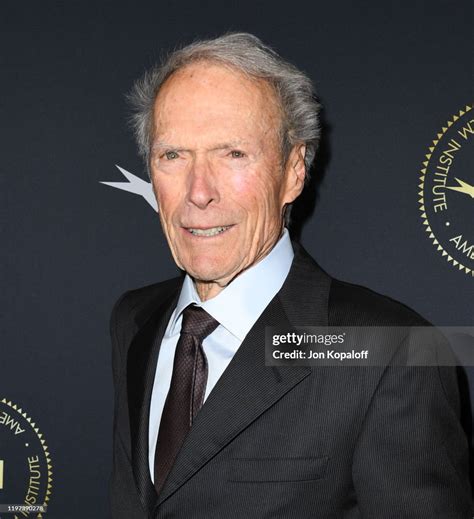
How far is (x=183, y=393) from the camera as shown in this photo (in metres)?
1.24

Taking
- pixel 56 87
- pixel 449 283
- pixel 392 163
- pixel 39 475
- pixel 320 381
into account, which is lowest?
pixel 39 475

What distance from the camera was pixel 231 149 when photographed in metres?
1.20

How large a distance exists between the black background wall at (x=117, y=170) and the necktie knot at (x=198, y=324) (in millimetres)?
332

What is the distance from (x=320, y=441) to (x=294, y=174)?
0.46 m

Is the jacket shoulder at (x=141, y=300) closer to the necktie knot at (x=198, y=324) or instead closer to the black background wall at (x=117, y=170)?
the black background wall at (x=117, y=170)

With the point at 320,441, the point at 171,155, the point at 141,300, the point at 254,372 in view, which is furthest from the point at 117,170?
the point at 320,441

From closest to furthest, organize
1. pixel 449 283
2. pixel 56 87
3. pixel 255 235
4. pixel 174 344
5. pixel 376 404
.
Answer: pixel 376 404, pixel 255 235, pixel 174 344, pixel 449 283, pixel 56 87

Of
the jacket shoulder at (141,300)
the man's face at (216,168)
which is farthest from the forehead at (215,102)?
the jacket shoulder at (141,300)

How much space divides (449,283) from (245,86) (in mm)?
573

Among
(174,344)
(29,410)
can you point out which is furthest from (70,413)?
(174,344)

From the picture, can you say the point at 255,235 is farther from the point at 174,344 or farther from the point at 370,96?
the point at 370,96

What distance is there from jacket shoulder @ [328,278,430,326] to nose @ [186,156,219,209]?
0.88 feet

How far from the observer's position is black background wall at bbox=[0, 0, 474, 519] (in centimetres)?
146

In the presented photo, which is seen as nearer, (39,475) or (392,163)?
(392,163)
